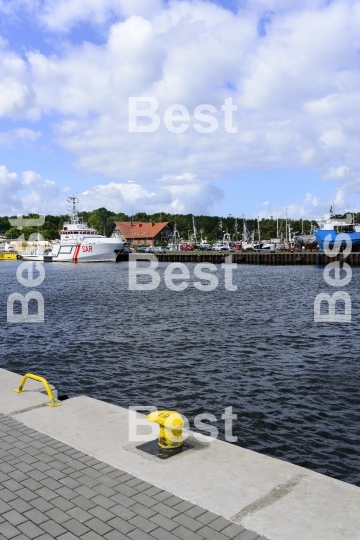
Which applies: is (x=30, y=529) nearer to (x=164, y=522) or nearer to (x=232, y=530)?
(x=164, y=522)

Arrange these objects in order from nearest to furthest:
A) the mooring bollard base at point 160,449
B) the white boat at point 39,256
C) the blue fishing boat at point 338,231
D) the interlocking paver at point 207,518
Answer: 1. the interlocking paver at point 207,518
2. the mooring bollard base at point 160,449
3. the blue fishing boat at point 338,231
4. the white boat at point 39,256

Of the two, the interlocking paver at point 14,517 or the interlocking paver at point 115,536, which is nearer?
the interlocking paver at point 115,536

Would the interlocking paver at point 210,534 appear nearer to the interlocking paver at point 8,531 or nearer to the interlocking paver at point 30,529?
the interlocking paver at point 30,529

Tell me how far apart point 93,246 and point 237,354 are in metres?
77.5

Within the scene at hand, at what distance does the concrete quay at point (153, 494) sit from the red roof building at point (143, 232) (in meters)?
131

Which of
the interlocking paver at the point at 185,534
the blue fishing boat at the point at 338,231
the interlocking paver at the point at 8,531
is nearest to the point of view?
the interlocking paver at the point at 185,534

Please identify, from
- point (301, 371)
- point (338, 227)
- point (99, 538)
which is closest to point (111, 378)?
point (301, 371)

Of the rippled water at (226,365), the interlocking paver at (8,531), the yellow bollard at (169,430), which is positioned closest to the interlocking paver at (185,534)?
the interlocking paver at (8,531)

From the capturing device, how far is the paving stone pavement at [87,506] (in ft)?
16.5

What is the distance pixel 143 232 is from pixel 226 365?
129m

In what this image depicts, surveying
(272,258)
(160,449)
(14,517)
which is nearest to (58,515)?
(14,517)

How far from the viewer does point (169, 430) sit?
7121 millimetres

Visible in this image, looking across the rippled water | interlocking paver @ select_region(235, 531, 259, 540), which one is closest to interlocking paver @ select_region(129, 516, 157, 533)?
interlocking paver @ select_region(235, 531, 259, 540)

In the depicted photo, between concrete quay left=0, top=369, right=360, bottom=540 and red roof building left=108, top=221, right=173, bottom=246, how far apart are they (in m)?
131
